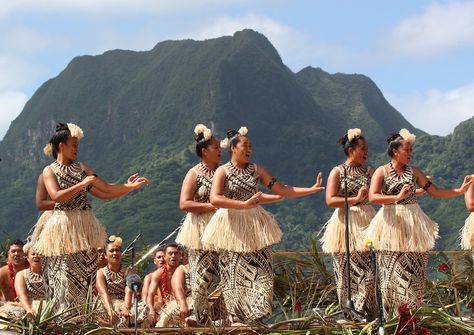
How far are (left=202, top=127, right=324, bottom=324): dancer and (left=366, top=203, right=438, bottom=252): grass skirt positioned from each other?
0.75 m

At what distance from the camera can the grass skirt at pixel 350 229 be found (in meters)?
7.71

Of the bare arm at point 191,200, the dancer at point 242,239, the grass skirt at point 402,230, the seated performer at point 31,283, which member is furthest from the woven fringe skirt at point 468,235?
the seated performer at point 31,283

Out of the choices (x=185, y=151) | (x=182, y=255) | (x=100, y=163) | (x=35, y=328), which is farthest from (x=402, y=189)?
(x=100, y=163)

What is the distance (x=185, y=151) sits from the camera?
6094cm

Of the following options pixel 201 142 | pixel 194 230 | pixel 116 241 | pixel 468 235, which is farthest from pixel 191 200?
pixel 468 235

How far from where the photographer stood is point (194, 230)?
7.29 meters

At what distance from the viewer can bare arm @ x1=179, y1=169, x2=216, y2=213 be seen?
7289 mm

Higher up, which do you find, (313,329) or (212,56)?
(212,56)

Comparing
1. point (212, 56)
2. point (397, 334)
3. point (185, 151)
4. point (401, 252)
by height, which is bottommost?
point (397, 334)

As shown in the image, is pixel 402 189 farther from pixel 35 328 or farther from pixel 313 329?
pixel 35 328

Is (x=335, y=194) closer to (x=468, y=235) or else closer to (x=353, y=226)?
(x=353, y=226)

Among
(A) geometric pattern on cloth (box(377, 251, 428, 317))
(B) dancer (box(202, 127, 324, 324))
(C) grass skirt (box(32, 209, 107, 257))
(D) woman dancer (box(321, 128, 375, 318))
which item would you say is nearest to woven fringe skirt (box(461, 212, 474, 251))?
(D) woman dancer (box(321, 128, 375, 318))

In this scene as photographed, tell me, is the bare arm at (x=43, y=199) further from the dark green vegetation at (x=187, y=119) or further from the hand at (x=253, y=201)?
the dark green vegetation at (x=187, y=119)

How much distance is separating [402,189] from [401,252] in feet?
1.54
